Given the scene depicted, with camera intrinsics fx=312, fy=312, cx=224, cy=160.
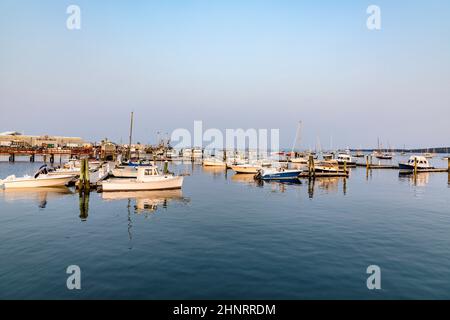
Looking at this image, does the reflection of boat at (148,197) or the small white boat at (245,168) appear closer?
the reflection of boat at (148,197)

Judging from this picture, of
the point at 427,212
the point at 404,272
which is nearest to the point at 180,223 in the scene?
the point at 404,272

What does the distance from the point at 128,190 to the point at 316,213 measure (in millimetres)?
22034

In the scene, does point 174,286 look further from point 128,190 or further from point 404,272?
point 128,190

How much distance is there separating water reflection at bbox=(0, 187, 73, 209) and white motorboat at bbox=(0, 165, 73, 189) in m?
0.66

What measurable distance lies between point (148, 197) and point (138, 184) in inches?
149

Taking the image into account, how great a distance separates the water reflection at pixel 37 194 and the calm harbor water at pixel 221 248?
0.57 metres

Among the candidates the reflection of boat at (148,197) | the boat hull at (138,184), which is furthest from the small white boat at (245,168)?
the reflection of boat at (148,197)

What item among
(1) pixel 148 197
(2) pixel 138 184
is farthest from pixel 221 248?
(2) pixel 138 184

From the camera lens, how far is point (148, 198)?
33.9 m

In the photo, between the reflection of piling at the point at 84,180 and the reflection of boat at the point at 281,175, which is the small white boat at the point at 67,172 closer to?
the reflection of piling at the point at 84,180

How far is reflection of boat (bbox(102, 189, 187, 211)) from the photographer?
99.3ft

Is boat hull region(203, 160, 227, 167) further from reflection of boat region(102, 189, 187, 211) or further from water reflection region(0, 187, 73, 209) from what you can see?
water reflection region(0, 187, 73, 209)

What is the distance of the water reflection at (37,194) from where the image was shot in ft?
105
